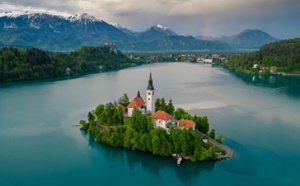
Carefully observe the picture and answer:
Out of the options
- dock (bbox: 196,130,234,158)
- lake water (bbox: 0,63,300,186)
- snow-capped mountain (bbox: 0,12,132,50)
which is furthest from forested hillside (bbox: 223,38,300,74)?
snow-capped mountain (bbox: 0,12,132,50)

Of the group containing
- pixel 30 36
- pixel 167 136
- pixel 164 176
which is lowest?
pixel 164 176

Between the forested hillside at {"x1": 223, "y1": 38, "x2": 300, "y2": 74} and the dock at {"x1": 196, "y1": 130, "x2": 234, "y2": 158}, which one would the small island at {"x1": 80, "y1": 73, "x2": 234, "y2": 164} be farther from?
the forested hillside at {"x1": 223, "y1": 38, "x2": 300, "y2": 74}

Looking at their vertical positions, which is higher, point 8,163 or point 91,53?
point 91,53

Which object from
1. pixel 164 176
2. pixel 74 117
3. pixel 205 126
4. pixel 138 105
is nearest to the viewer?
pixel 164 176

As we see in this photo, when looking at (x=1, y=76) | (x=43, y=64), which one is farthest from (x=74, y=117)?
(x=43, y=64)

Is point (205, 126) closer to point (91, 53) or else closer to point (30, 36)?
point (91, 53)

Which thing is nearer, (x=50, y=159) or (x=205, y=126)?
(x=50, y=159)

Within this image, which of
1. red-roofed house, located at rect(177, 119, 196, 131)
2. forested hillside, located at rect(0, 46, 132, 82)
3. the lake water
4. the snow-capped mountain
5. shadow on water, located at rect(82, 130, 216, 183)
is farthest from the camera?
the snow-capped mountain
